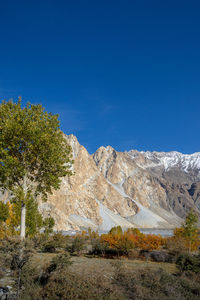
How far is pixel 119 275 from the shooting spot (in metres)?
12.2

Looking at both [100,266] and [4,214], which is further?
[4,214]

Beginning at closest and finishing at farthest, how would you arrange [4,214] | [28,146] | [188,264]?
1. [188,264]
2. [28,146]
3. [4,214]

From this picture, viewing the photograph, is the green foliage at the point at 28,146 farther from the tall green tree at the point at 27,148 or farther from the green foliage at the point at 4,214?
the green foliage at the point at 4,214

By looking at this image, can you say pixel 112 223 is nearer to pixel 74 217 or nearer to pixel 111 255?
pixel 74 217

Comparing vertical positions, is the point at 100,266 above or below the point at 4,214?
below

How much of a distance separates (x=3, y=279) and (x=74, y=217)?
362 feet

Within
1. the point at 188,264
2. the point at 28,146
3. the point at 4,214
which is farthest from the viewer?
the point at 4,214

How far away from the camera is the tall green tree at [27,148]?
16.9 metres

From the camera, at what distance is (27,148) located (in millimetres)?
18000

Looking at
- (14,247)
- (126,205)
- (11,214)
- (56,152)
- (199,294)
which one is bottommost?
(199,294)

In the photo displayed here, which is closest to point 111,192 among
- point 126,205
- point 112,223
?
point 126,205

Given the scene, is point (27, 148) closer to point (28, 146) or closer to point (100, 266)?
point (28, 146)

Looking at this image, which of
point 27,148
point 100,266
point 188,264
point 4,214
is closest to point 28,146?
point 27,148

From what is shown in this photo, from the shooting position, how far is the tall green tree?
55.5ft
